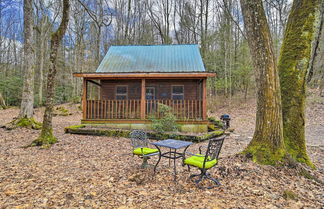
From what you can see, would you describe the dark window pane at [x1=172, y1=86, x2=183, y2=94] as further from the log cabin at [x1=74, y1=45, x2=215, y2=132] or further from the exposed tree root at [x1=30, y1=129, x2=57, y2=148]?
the exposed tree root at [x1=30, y1=129, x2=57, y2=148]

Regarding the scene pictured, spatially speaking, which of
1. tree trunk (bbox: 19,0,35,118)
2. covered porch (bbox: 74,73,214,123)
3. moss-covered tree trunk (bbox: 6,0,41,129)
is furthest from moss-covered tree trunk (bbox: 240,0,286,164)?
tree trunk (bbox: 19,0,35,118)

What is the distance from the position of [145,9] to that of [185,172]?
953 inches

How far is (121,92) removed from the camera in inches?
498

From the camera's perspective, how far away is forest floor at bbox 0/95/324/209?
3014 mm

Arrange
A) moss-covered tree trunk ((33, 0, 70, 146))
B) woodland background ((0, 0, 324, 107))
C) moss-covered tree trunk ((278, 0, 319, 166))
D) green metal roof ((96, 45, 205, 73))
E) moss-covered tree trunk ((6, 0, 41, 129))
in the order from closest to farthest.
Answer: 1. moss-covered tree trunk ((278, 0, 319, 166))
2. moss-covered tree trunk ((33, 0, 70, 146))
3. moss-covered tree trunk ((6, 0, 41, 129))
4. green metal roof ((96, 45, 205, 73))
5. woodland background ((0, 0, 324, 107))

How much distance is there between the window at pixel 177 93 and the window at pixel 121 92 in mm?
3132

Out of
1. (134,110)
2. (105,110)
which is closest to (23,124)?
(105,110)

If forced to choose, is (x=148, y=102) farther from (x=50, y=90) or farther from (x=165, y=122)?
(x=50, y=90)

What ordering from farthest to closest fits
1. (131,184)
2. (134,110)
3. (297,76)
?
(134,110) → (297,76) → (131,184)

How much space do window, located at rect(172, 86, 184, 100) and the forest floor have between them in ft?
22.9

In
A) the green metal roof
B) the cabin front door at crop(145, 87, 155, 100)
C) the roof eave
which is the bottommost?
the cabin front door at crop(145, 87, 155, 100)

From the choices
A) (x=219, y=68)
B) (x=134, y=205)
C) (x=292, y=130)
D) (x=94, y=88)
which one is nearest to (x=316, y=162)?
(x=292, y=130)

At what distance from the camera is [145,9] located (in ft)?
79.5

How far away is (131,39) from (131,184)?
22693mm
